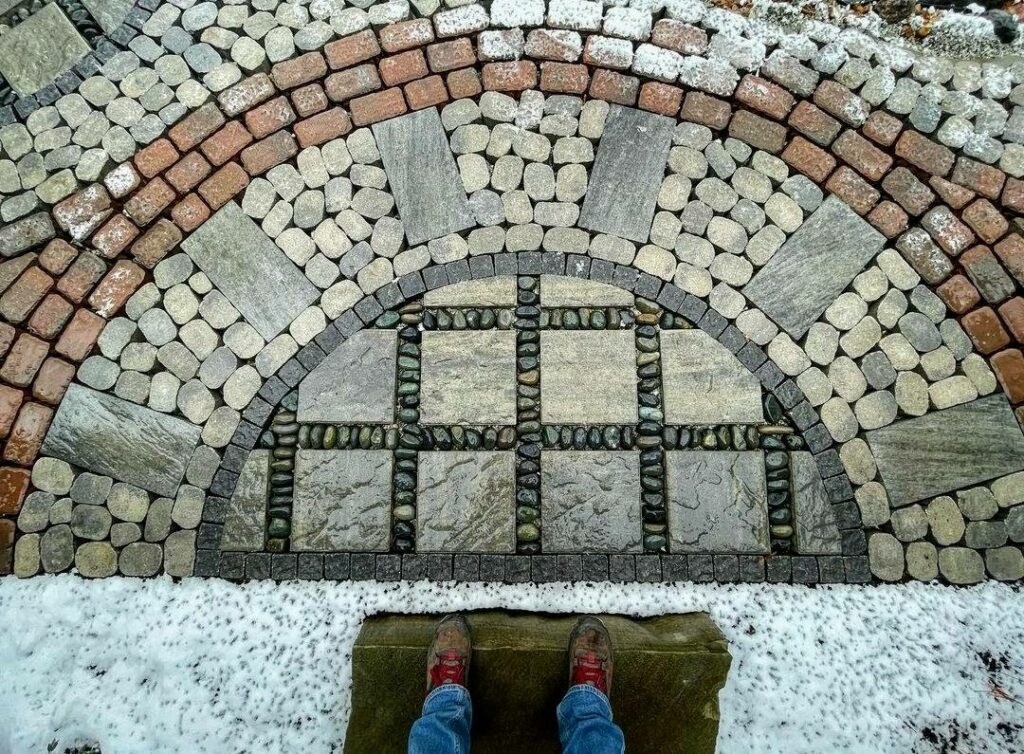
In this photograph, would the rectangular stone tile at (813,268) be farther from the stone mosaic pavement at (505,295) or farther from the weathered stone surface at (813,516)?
the weathered stone surface at (813,516)

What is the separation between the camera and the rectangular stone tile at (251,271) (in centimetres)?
Answer: 276

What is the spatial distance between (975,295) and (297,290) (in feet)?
10.1

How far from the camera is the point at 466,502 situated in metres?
2.64

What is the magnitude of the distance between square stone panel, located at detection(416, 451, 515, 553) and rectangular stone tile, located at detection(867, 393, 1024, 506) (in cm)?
164

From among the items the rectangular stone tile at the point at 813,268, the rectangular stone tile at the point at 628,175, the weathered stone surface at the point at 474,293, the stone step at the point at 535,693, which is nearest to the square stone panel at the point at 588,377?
the weathered stone surface at the point at 474,293

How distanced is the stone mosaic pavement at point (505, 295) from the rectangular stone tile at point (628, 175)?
0.01 meters

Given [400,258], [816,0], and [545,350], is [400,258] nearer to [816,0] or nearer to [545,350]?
[545,350]

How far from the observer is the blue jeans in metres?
2.06

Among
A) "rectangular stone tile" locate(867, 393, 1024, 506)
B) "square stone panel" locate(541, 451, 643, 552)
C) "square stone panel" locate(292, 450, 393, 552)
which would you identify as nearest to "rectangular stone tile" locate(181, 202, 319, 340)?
"square stone panel" locate(292, 450, 393, 552)

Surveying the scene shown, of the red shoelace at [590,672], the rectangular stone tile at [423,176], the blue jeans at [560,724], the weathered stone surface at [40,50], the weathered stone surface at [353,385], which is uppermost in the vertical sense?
the weathered stone surface at [40,50]

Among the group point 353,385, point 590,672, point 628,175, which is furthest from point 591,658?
point 628,175

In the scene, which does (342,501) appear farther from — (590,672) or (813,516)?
(813,516)

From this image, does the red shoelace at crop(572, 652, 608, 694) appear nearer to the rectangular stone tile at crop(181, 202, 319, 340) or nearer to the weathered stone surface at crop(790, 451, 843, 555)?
the weathered stone surface at crop(790, 451, 843, 555)

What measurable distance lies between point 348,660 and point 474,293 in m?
1.68
